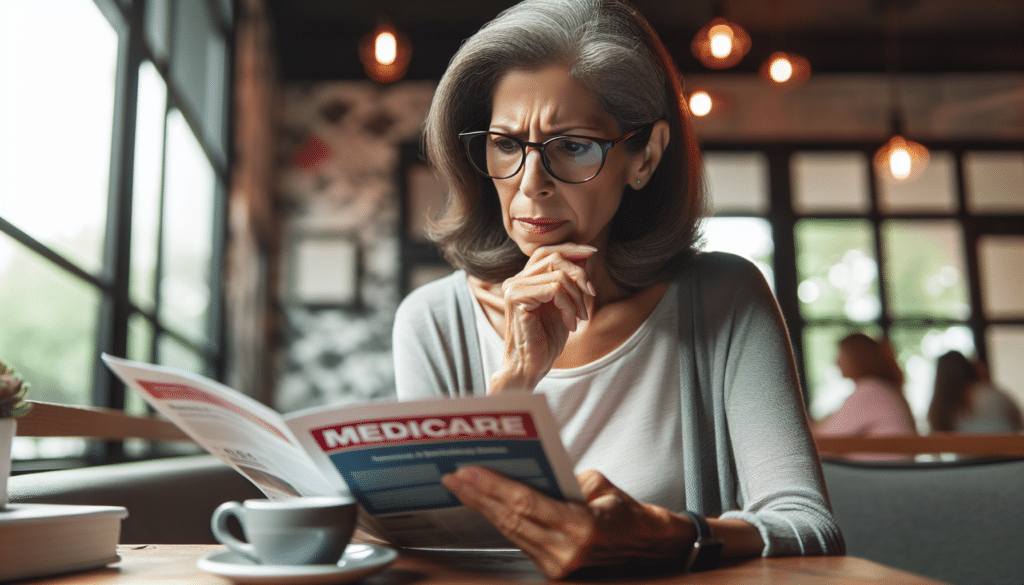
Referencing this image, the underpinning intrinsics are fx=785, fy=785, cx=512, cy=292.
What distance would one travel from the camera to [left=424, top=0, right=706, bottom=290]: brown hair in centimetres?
123

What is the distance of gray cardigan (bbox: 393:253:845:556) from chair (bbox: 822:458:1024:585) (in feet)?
1.68

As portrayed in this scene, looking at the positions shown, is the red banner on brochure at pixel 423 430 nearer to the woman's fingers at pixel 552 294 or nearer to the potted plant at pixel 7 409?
the potted plant at pixel 7 409

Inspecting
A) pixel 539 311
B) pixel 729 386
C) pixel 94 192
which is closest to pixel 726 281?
pixel 729 386

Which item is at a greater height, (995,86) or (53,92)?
(995,86)

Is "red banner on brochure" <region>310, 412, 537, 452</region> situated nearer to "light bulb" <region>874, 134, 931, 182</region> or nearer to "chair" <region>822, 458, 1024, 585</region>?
"chair" <region>822, 458, 1024, 585</region>

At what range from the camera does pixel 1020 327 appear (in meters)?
6.02

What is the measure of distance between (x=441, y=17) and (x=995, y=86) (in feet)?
14.4

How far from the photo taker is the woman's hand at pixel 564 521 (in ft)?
2.06

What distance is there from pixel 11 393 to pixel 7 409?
0.02m

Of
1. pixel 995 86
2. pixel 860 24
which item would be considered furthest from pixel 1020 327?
pixel 860 24

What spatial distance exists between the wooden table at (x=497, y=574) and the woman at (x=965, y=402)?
4.01 meters

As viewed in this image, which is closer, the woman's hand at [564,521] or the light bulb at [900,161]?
the woman's hand at [564,521]

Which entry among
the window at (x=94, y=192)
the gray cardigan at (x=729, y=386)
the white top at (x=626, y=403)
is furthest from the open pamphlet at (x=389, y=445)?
the window at (x=94, y=192)

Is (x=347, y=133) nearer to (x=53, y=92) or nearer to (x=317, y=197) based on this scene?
(x=317, y=197)
